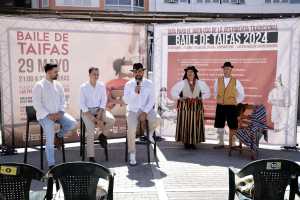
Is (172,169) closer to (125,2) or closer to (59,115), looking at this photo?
(59,115)

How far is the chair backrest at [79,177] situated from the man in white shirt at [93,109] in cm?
291

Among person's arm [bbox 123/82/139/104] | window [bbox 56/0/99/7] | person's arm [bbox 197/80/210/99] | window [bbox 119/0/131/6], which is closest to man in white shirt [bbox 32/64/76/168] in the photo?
person's arm [bbox 123/82/139/104]

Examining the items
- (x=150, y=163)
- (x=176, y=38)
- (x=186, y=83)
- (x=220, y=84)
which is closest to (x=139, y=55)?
(x=176, y=38)

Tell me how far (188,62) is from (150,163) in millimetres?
2256

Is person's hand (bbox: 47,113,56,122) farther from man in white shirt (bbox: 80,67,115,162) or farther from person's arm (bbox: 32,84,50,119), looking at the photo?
man in white shirt (bbox: 80,67,115,162)

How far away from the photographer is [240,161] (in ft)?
19.7

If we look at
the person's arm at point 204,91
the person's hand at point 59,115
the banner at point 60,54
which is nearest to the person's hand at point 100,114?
the person's hand at point 59,115

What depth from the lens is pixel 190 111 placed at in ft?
21.6

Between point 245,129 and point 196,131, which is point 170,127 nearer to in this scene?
point 196,131

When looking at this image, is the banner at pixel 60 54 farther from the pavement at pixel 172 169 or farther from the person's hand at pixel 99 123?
the person's hand at pixel 99 123

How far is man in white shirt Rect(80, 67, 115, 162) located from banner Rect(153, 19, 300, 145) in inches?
68.7

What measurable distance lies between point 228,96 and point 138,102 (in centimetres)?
160

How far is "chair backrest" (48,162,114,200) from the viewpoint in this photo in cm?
284

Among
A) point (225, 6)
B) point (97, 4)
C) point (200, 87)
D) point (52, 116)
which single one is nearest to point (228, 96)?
point (200, 87)
